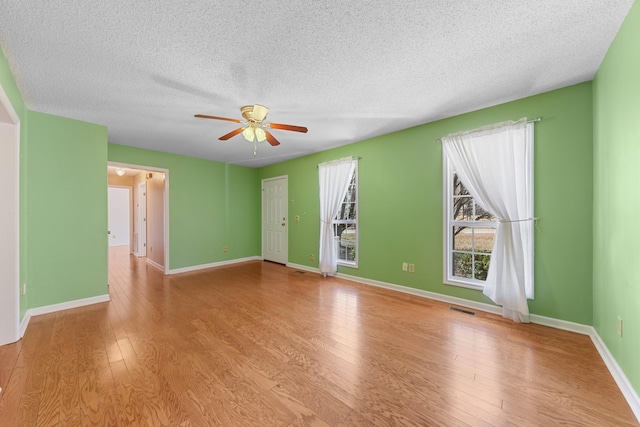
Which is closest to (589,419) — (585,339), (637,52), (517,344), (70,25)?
(517,344)

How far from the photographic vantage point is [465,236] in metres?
3.21

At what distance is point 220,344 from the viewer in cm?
226

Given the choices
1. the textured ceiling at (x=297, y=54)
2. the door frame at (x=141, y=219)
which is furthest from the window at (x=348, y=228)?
the door frame at (x=141, y=219)

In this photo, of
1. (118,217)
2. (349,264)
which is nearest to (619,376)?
(349,264)

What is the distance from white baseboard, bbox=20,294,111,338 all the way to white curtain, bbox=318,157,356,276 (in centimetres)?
314

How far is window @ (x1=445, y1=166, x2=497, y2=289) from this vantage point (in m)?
3.06

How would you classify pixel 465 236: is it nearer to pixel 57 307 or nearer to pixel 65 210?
pixel 65 210

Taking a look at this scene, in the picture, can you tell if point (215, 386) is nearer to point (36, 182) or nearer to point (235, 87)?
point (235, 87)

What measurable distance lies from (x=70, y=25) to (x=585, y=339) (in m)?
4.57

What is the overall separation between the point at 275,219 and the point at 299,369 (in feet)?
13.7

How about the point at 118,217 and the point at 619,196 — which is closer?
the point at 619,196

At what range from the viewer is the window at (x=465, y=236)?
3061 mm

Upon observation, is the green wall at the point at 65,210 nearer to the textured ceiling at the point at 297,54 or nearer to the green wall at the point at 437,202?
the textured ceiling at the point at 297,54

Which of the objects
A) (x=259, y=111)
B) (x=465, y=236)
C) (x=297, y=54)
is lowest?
(x=465, y=236)
